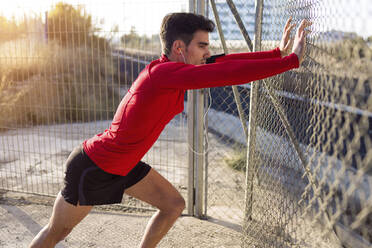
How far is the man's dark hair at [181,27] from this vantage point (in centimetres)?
210

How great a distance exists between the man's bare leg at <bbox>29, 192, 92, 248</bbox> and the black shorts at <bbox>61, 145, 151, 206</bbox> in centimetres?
5

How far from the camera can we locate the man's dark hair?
2102 millimetres

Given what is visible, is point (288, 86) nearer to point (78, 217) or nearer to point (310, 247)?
point (310, 247)

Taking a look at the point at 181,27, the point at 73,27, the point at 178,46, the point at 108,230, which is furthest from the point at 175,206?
the point at 73,27

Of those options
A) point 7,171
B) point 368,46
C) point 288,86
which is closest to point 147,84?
point 368,46

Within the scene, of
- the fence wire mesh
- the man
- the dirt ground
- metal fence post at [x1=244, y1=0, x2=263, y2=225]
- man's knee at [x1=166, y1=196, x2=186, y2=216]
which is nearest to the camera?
the fence wire mesh

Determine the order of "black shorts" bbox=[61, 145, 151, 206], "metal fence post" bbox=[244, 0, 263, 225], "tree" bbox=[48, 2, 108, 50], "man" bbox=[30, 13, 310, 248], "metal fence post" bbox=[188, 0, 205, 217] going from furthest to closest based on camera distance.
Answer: "tree" bbox=[48, 2, 108, 50]
"metal fence post" bbox=[188, 0, 205, 217]
"metal fence post" bbox=[244, 0, 263, 225]
"black shorts" bbox=[61, 145, 151, 206]
"man" bbox=[30, 13, 310, 248]

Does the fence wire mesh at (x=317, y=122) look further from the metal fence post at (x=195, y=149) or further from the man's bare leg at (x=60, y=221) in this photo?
the man's bare leg at (x=60, y=221)

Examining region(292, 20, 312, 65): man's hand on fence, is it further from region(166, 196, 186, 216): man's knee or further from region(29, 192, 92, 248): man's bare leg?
region(29, 192, 92, 248): man's bare leg

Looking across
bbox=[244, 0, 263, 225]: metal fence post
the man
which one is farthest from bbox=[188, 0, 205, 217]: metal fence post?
the man

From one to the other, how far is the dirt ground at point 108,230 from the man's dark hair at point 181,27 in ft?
6.70

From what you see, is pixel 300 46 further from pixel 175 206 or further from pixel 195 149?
pixel 195 149

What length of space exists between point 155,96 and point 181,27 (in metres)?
0.45

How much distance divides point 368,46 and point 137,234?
2.78 metres
